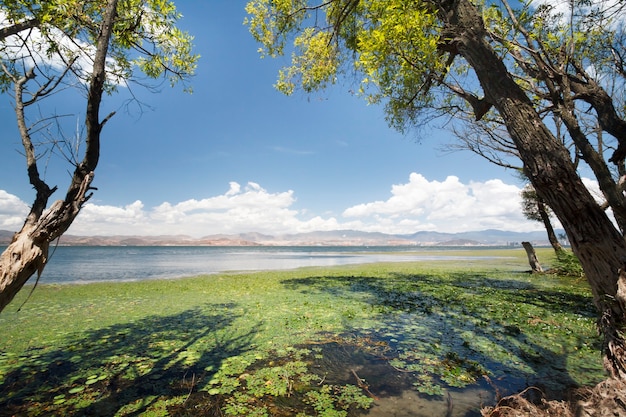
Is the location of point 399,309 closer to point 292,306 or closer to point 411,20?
point 292,306

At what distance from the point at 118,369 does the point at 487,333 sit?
29.0ft

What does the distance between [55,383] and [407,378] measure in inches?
251

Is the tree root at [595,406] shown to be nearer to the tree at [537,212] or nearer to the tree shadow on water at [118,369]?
the tree shadow on water at [118,369]

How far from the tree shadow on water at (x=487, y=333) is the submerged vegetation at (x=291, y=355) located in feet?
0.14

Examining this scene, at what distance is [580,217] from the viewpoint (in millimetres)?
3094

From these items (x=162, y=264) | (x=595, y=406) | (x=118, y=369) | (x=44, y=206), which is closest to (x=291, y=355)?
(x=118, y=369)

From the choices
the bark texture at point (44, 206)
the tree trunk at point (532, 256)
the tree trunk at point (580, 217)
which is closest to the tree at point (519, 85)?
the tree trunk at point (580, 217)

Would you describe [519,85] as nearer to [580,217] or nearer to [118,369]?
Answer: [580,217]

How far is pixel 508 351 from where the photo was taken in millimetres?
6609

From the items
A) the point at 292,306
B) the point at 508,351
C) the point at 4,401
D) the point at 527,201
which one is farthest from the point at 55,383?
the point at 527,201

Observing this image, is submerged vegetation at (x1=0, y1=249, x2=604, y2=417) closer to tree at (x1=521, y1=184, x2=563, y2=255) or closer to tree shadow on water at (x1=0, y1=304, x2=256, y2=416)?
tree shadow on water at (x1=0, y1=304, x2=256, y2=416)

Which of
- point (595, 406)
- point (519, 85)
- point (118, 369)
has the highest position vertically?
point (519, 85)

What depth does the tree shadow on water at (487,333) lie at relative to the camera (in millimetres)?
5508

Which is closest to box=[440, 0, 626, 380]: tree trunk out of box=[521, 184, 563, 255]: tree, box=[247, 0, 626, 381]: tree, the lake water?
box=[247, 0, 626, 381]: tree
